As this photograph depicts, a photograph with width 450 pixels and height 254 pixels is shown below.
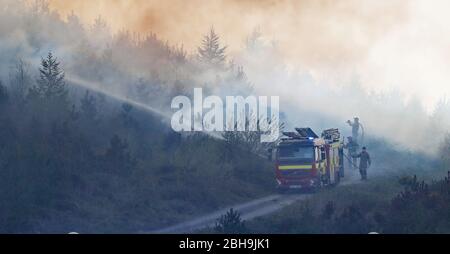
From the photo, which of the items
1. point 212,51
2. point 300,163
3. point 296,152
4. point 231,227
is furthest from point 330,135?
point 231,227

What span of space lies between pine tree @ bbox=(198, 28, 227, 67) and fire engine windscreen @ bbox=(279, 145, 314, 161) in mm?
25609

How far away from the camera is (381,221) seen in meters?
25.3

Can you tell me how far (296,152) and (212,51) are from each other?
2791 centimetres

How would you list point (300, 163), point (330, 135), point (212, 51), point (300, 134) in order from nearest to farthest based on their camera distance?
1. point (300, 163)
2. point (300, 134)
3. point (330, 135)
4. point (212, 51)

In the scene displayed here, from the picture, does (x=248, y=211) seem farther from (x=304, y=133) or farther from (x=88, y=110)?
(x=88, y=110)

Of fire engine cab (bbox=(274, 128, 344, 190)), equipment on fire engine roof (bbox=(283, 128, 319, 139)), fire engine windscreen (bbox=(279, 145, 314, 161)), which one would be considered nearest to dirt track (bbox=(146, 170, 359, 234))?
fire engine cab (bbox=(274, 128, 344, 190))

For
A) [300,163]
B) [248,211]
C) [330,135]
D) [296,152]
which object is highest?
[330,135]

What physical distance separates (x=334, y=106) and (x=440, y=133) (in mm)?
13224

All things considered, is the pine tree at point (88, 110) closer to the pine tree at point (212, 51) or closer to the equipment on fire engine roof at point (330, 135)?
the equipment on fire engine roof at point (330, 135)

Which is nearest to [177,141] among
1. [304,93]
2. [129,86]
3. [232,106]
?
[232,106]

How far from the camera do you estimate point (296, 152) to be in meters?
40.9

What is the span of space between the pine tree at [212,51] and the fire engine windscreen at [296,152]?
25.6 meters

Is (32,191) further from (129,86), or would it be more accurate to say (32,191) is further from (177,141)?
(129,86)

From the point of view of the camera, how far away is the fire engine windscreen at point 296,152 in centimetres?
4072
